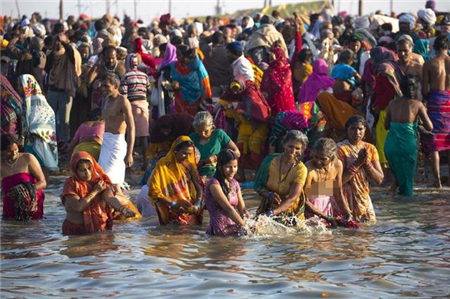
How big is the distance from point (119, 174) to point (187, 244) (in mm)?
2727

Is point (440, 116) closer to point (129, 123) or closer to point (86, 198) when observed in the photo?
point (129, 123)

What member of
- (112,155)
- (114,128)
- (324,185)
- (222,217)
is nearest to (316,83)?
(114,128)

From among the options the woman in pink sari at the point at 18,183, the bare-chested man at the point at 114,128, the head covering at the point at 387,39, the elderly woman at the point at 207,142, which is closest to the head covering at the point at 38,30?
the head covering at the point at 387,39

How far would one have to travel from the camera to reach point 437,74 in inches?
523

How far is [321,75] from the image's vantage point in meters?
14.8

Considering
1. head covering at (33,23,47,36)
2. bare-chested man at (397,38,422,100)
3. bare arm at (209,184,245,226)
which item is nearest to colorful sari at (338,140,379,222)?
bare arm at (209,184,245,226)

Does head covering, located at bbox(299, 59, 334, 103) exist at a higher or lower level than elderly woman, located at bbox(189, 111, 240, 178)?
A: higher

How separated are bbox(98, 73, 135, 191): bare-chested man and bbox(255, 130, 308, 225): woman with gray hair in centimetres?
255

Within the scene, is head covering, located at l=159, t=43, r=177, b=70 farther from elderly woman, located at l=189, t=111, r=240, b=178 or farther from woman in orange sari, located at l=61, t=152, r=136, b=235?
woman in orange sari, located at l=61, t=152, r=136, b=235

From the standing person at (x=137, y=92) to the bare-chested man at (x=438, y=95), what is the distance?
12.6 ft

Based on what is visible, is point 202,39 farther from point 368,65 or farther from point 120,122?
point 120,122

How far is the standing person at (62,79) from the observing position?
1703cm

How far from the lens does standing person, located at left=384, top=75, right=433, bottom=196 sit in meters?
12.5

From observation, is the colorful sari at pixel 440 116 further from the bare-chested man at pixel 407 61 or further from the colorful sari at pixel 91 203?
the colorful sari at pixel 91 203
